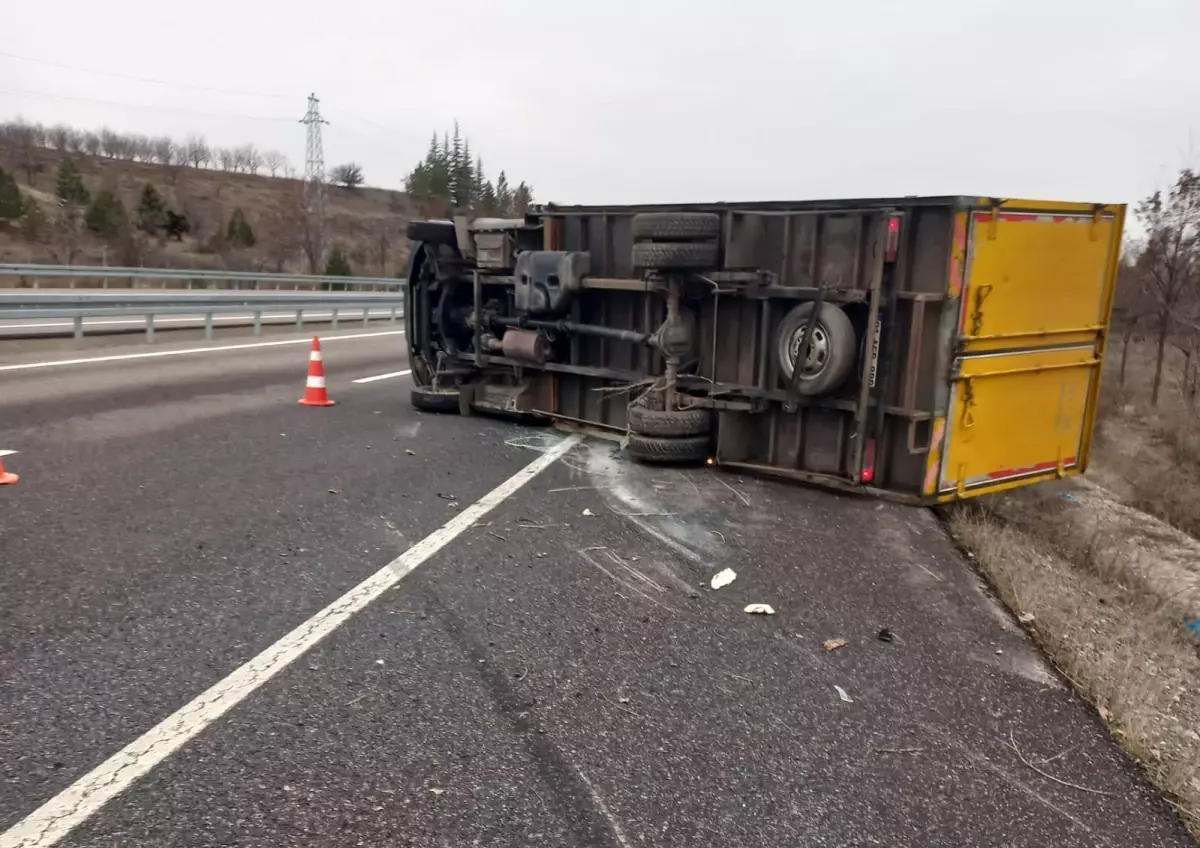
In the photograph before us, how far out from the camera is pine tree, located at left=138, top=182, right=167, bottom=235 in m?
51.9

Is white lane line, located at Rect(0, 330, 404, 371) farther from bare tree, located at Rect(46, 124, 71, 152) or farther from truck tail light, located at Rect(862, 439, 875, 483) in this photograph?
bare tree, located at Rect(46, 124, 71, 152)

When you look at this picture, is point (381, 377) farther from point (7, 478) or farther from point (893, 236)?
point (893, 236)

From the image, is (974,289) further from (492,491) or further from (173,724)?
(173,724)

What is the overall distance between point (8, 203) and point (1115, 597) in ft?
162

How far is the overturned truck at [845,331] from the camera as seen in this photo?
19.3 ft

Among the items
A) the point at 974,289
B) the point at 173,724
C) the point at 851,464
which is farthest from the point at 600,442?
the point at 173,724

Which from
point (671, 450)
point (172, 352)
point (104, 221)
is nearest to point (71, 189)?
point (104, 221)

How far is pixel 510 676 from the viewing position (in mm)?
3574

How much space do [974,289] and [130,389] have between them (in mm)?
9542

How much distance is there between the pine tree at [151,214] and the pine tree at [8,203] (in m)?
9.46

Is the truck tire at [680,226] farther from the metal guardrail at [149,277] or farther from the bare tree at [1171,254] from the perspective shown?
the bare tree at [1171,254]

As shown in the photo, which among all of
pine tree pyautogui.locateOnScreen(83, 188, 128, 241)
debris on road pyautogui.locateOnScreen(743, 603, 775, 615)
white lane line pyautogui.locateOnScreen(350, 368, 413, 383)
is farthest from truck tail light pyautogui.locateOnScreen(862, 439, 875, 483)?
pine tree pyautogui.locateOnScreen(83, 188, 128, 241)

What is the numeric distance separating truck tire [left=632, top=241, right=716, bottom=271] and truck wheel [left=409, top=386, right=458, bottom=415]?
11.7ft

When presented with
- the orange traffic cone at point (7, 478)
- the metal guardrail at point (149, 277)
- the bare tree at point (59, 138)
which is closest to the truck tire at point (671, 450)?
the orange traffic cone at point (7, 478)
